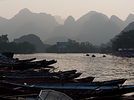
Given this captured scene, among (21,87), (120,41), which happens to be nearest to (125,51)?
(120,41)

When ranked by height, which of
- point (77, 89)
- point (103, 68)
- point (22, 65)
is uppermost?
point (22, 65)

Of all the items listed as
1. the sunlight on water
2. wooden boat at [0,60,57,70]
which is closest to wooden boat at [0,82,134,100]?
wooden boat at [0,60,57,70]

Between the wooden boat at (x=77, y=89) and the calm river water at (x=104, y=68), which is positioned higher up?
the wooden boat at (x=77, y=89)

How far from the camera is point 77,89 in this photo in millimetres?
25312

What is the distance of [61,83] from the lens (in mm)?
26766

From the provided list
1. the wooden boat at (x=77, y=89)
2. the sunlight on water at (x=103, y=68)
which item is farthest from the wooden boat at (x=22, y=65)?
the wooden boat at (x=77, y=89)

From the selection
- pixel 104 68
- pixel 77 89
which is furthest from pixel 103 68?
pixel 77 89

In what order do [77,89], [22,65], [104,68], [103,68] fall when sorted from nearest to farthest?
[77,89]
[22,65]
[104,68]
[103,68]

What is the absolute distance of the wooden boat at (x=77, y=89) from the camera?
22.0 meters

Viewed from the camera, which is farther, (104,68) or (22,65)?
(104,68)

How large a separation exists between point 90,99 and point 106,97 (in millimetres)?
2366

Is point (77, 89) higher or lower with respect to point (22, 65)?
lower

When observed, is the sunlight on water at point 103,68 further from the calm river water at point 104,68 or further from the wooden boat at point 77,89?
the wooden boat at point 77,89

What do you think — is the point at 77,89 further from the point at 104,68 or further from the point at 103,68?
the point at 103,68
